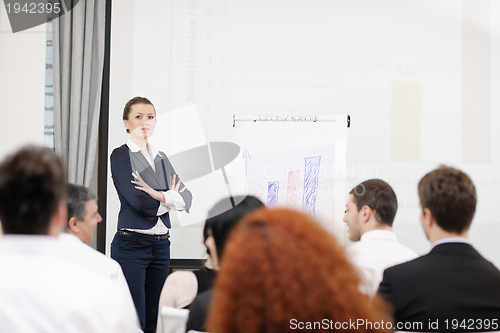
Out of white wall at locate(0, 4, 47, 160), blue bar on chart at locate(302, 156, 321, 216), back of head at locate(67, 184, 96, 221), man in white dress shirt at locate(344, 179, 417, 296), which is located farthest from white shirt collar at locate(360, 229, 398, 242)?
white wall at locate(0, 4, 47, 160)

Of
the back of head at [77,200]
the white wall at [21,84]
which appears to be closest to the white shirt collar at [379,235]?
the back of head at [77,200]

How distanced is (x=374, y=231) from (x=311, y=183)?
39.3 inches

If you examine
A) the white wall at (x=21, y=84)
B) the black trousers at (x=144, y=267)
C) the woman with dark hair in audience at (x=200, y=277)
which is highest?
the white wall at (x=21, y=84)

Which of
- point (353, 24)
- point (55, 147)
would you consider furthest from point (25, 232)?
point (353, 24)

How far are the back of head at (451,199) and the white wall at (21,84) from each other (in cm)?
276

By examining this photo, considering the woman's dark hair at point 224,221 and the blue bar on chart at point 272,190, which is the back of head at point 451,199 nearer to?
the woman's dark hair at point 224,221

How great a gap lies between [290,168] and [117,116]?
54.5 inches

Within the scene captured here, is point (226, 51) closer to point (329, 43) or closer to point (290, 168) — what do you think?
point (329, 43)

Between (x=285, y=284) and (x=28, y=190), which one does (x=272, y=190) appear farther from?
(x=285, y=284)

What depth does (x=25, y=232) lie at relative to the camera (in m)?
0.89

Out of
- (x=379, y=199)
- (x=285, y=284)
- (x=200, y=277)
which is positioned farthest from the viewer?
(x=379, y=199)

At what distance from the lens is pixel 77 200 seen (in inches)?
65.2

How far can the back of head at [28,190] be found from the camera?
865mm

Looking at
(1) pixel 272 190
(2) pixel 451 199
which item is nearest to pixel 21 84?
(1) pixel 272 190
